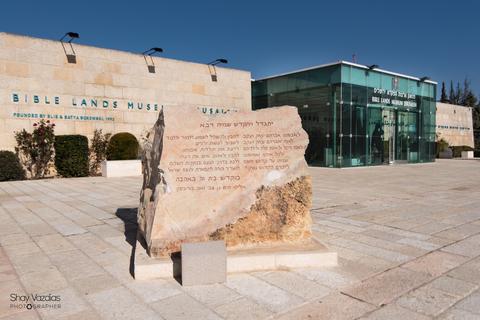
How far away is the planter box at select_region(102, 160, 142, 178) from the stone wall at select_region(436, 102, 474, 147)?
29097 millimetres

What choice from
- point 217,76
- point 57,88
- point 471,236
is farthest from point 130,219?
point 217,76

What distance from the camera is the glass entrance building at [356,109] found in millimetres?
19891

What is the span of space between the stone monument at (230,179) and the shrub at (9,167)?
11.3 m

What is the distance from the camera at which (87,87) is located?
15930 millimetres

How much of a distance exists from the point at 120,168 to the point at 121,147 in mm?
927

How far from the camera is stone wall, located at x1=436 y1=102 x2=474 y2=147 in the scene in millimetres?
34219

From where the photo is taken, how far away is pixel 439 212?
734 cm

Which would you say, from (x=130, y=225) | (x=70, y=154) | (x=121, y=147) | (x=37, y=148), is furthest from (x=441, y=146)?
(x=130, y=225)

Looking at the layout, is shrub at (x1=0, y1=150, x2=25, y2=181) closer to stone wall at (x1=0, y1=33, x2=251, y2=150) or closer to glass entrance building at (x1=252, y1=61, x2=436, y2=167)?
stone wall at (x1=0, y1=33, x2=251, y2=150)

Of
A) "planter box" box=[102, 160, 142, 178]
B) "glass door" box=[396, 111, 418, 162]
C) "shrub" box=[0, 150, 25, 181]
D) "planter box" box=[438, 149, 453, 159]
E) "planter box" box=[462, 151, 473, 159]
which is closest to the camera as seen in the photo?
"shrub" box=[0, 150, 25, 181]

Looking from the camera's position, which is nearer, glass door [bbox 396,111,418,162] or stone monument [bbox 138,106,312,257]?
stone monument [bbox 138,106,312,257]

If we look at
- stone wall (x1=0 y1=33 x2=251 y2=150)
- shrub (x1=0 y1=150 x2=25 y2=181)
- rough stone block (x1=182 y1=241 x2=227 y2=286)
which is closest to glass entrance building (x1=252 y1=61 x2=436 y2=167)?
stone wall (x1=0 y1=33 x2=251 y2=150)

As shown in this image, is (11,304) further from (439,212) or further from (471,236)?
(439,212)

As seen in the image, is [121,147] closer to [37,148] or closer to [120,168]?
[120,168]
